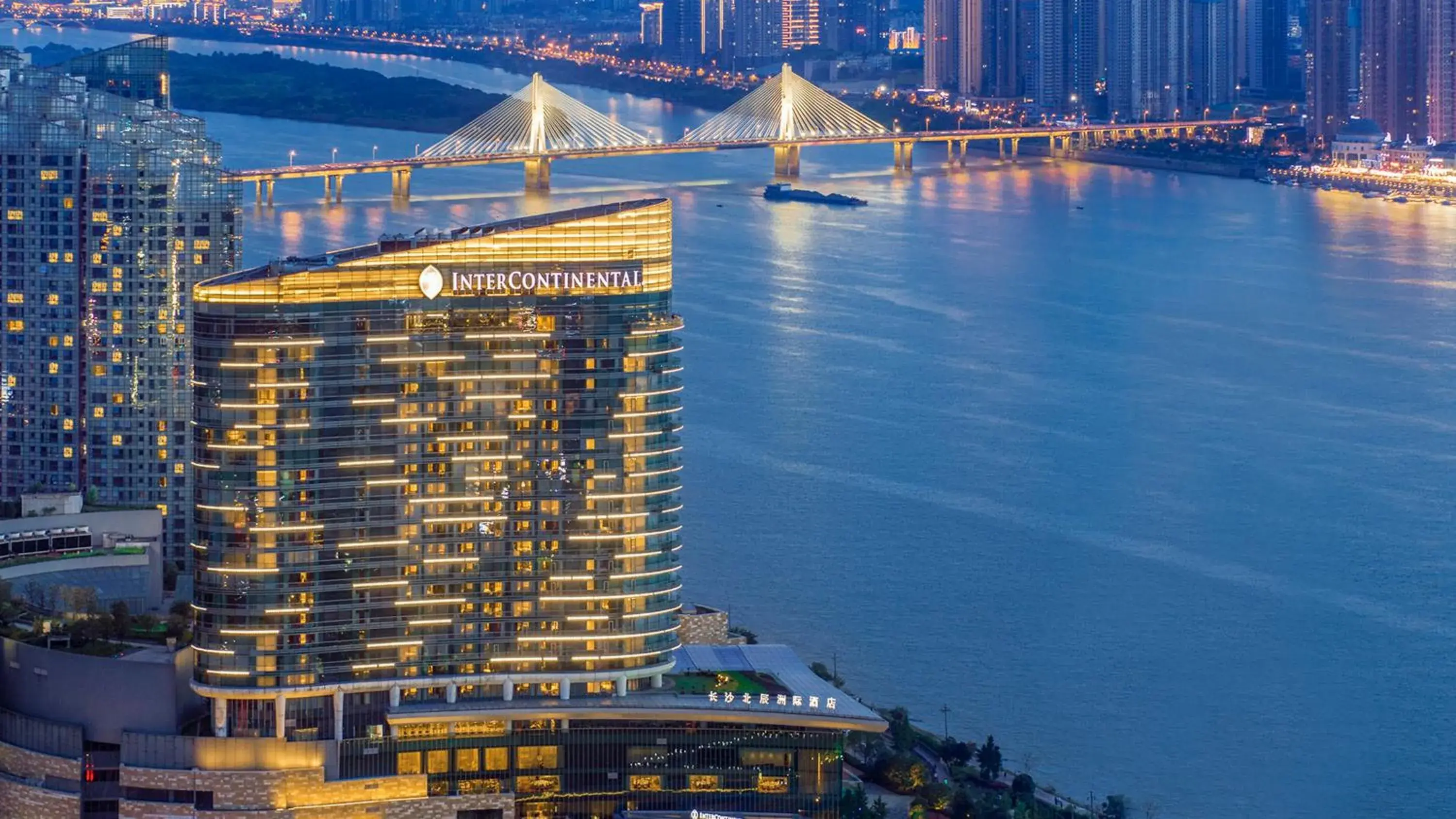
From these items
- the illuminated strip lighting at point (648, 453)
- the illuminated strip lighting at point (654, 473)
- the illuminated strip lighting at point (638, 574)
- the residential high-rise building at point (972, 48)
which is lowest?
the illuminated strip lighting at point (638, 574)

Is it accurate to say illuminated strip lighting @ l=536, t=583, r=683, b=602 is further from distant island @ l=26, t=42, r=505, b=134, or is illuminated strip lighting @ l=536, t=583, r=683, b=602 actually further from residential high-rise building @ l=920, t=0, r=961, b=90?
residential high-rise building @ l=920, t=0, r=961, b=90

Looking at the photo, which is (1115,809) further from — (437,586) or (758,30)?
(758,30)

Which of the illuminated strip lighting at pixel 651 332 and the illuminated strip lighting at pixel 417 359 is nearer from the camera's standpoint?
the illuminated strip lighting at pixel 417 359

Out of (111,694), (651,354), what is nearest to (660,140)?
(651,354)

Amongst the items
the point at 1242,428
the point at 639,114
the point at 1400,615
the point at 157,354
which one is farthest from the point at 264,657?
the point at 639,114

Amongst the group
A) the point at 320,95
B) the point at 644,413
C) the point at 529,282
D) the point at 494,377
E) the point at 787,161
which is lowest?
the point at 644,413

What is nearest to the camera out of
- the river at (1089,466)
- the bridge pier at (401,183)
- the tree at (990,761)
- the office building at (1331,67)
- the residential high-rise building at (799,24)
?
the tree at (990,761)

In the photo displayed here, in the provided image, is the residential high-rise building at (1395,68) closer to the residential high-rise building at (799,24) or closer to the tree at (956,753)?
the residential high-rise building at (799,24)

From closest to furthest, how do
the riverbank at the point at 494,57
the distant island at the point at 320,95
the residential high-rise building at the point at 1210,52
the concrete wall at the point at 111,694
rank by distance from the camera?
1. the concrete wall at the point at 111,694
2. the distant island at the point at 320,95
3. the residential high-rise building at the point at 1210,52
4. the riverbank at the point at 494,57

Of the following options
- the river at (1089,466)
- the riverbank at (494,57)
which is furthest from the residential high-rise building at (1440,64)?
the riverbank at (494,57)
